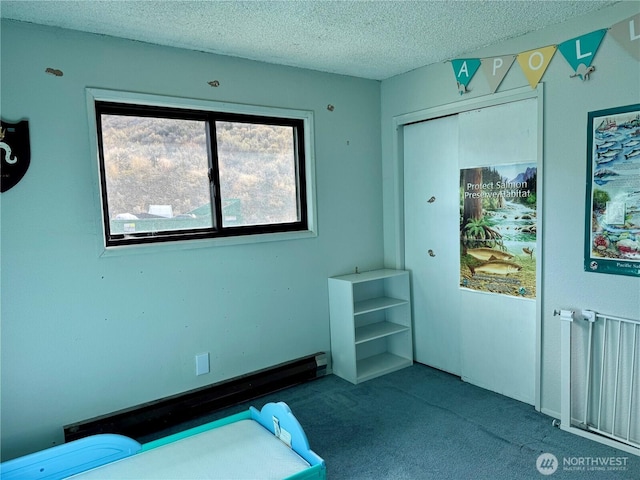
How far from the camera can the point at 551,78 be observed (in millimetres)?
2539

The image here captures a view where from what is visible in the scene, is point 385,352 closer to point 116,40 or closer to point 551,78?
point 551,78

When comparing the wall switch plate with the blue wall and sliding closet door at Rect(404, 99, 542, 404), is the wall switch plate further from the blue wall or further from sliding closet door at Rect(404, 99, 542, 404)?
sliding closet door at Rect(404, 99, 542, 404)

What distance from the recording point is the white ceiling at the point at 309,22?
7.04 feet

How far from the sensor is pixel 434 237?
3402 mm

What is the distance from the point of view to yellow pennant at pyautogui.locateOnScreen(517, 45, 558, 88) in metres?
2.54

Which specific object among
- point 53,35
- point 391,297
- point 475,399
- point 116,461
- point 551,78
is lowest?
point 475,399

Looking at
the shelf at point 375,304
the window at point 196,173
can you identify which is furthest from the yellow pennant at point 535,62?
the shelf at point 375,304

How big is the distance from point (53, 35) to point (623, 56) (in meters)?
3.04

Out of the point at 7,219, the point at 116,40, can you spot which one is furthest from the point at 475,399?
the point at 116,40

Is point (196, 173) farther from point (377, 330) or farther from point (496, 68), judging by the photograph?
point (496, 68)

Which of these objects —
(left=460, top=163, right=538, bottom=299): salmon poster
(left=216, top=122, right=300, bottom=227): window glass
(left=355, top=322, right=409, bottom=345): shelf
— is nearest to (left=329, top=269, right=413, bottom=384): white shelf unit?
(left=355, top=322, right=409, bottom=345): shelf

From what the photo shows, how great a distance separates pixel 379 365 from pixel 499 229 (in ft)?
4.75

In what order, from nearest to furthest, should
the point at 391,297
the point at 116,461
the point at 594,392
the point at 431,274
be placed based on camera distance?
the point at 116,461 < the point at 594,392 < the point at 431,274 < the point at 391,297

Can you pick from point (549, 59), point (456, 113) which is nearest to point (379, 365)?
point (456, 113)
